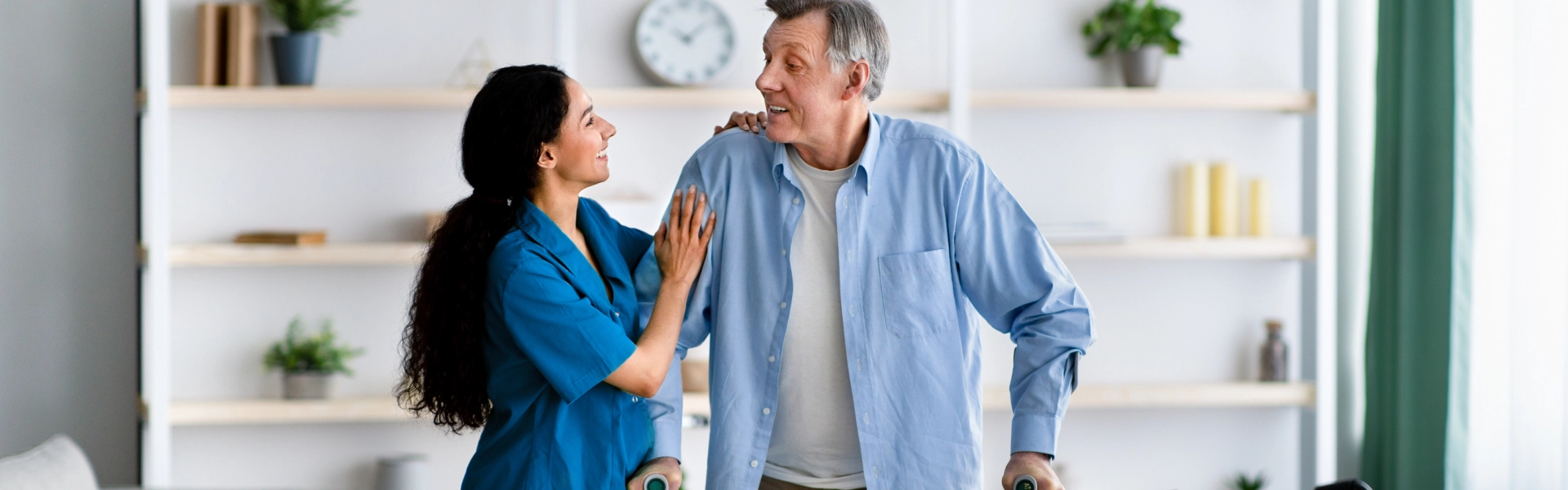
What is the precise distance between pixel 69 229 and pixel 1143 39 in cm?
325

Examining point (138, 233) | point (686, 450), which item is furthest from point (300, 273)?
point (686, 450)

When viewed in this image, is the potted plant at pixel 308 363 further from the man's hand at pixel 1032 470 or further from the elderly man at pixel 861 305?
the man's hand at pixel 1032 470

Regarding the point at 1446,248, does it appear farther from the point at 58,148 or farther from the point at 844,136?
the point at 58,148

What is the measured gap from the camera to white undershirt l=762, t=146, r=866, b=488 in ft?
5.57

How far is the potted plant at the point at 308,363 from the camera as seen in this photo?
135 inches

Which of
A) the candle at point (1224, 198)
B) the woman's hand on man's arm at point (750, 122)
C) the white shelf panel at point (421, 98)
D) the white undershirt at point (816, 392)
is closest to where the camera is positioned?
the white undershirt at point (816, 392)

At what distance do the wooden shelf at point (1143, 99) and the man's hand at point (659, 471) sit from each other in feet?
6.60

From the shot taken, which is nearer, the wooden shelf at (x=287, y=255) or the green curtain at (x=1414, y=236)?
the green curtain at (x=1414, y=236)

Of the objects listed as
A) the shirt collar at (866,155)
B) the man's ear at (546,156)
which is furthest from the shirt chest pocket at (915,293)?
the man's ear at (546,156)

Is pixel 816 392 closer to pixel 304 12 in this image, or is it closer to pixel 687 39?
pixel 687 39

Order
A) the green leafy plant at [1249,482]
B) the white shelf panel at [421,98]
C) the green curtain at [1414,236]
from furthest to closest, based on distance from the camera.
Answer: the green leafy plant at [1249,482], the white shelf panel at [421,98], the green curtain at [1414,236]

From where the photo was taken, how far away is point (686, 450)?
3.71m

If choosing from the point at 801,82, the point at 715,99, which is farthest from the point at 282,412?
the point at 801,82

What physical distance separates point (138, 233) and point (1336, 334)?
382cm
